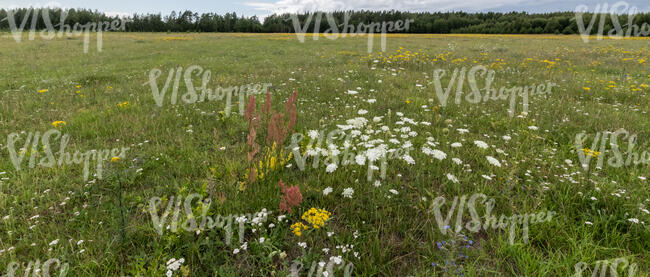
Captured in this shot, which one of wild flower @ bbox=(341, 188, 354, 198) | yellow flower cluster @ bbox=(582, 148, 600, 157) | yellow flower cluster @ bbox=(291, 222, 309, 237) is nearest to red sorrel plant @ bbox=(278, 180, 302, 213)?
yellow flower cluster @ bbox=(291, 222, 309, 237)

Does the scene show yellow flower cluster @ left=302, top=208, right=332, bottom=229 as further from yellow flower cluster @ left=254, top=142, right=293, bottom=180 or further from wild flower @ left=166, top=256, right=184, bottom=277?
wild flower @ left=166, top=256, right=184, bottom=277

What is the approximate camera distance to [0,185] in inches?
127

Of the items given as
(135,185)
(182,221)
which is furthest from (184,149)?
(182,221)

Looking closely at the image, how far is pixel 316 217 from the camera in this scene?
2.65 m

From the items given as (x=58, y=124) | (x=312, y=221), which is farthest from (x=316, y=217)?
(x=58, y=124)

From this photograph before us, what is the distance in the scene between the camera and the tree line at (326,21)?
55444mm

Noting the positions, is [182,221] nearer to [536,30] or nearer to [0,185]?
[0,185]

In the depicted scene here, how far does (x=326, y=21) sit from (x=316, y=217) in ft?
247

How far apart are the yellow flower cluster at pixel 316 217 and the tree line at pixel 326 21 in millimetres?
57121

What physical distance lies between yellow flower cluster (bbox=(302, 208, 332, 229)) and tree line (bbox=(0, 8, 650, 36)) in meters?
57.1

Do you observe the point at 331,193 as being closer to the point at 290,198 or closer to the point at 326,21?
the point at 290,198

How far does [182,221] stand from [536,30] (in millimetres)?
68782

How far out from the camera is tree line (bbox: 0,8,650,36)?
5544cm

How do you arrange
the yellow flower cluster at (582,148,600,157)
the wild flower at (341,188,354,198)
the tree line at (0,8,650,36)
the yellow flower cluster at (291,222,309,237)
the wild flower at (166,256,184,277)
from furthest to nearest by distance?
the tree line at (0,8,650,36), the yellow flower cluster at (582,148,600,157), the wild flower at (341,188,354,198), the yellow flower cluster at (291,222,309,237), the wild flower at (166,256,184,277)
